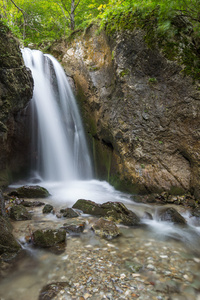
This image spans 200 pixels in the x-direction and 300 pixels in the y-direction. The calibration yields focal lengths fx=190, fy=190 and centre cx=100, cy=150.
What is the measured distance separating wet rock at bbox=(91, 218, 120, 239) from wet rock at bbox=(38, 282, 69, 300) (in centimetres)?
146

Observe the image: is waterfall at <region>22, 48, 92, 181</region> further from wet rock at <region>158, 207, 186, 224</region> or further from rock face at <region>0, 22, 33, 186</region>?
wet rock at <region>158, 207, 186, 224</region>

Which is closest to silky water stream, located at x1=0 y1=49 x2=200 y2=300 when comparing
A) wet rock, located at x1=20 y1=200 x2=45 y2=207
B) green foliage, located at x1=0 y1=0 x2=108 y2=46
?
wet rock, located at x1=20 y1=200 x2=45 y2=207

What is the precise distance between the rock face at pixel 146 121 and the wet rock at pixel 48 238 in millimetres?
3813

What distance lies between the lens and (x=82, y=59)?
10133 millimetres

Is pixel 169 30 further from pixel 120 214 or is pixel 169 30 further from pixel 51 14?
pixel 51 14

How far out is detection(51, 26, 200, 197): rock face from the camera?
635 centimetres

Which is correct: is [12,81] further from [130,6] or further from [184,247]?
[184,247]

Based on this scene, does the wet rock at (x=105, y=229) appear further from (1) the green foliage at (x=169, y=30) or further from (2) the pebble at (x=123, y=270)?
(1) the green foliage at (x=169, y=30)

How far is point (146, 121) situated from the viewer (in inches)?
274

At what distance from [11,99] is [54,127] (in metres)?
3.00

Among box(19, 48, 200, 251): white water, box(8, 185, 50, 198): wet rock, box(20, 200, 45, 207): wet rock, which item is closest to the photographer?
box(20, 200, 45, 207): wet rock

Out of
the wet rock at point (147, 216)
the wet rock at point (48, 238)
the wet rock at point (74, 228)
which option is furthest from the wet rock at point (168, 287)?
the wet rock at point (147, 216)

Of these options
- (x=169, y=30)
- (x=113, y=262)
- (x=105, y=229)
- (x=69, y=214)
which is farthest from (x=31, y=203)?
(x=169, y=30)

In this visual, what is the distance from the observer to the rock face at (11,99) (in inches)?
239
